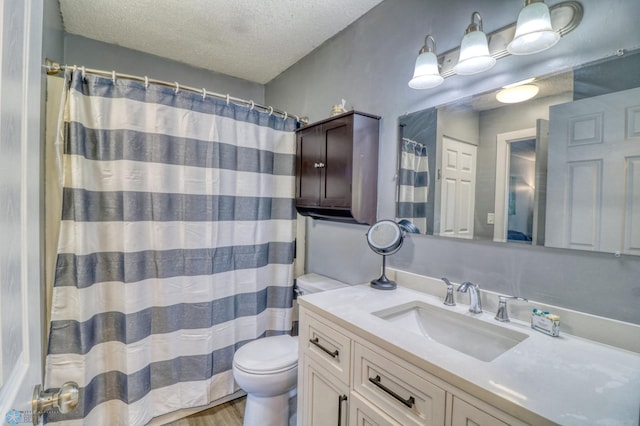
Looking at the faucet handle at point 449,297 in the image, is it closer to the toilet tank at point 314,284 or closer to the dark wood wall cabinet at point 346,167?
the dark wood wall cabinet at point 346,167

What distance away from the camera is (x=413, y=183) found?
4.90 feet

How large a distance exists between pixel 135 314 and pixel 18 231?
126cm

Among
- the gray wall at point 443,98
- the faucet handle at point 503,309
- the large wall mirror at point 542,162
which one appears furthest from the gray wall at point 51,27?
the faucet handle at point 503,309

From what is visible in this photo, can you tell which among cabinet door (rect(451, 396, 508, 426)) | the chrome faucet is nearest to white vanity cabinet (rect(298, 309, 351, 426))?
cabinet door (rect(451, 396, 508, 426))

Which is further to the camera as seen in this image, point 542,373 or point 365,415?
point 365,415

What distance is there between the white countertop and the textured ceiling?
5.89ft

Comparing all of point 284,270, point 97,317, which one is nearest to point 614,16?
point 284,270

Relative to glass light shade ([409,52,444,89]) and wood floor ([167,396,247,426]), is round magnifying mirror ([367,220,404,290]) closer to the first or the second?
glass light shade ([409,52,444,89])

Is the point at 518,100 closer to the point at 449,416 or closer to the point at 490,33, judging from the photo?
the point at 490,33

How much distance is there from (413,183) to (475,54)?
61cm

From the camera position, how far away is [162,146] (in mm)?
1584

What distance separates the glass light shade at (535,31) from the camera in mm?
973

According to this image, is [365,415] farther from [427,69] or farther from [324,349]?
[427,69]

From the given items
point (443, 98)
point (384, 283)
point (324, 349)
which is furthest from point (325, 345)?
point (443, 98)
